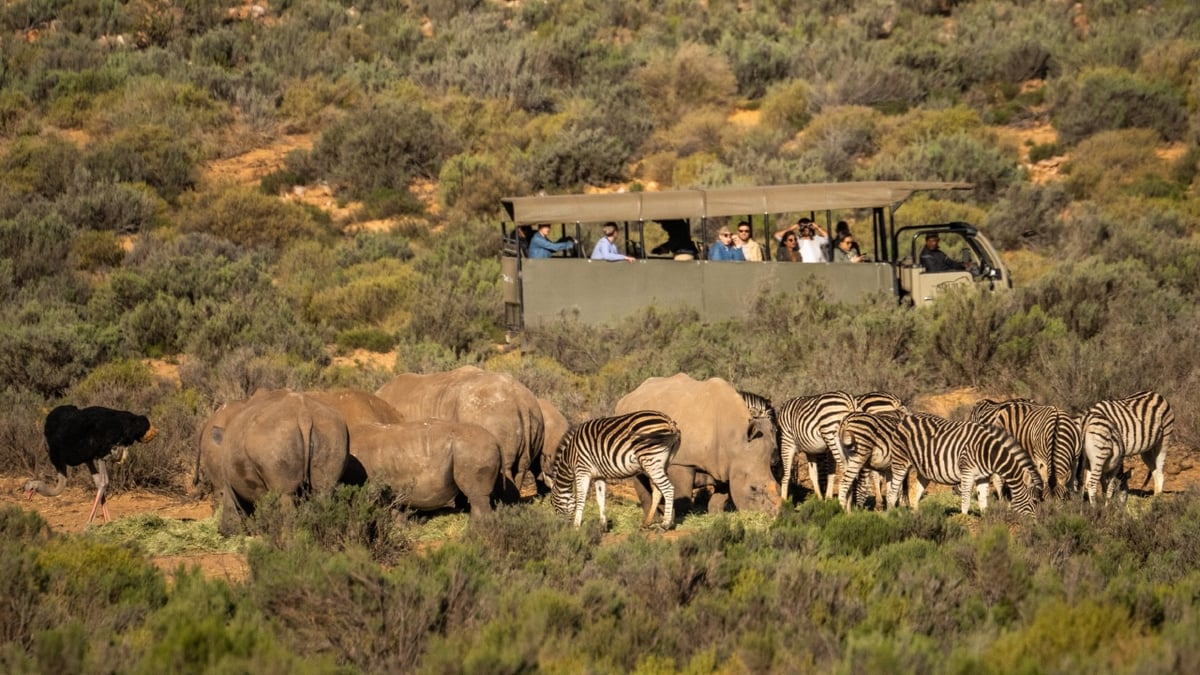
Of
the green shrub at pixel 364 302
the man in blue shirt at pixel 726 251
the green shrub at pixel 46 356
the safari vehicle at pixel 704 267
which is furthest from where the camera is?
the green shrub at pixel 364 302

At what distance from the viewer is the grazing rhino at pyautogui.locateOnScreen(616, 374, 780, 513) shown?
13.1 m

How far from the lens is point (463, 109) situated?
35250 mm

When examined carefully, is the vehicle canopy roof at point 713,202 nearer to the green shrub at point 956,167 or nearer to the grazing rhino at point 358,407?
the grazing rhino at point 358,407

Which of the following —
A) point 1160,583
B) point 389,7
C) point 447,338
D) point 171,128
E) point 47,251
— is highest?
point 389,7

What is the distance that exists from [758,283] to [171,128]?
59.1ft

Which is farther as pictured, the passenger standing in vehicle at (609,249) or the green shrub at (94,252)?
the green shrub at (94,252)

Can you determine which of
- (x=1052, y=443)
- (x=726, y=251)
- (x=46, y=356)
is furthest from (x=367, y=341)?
(x=1052, y=443)

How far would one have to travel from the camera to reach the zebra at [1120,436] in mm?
13062

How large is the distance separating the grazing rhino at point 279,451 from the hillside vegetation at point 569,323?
144 cm

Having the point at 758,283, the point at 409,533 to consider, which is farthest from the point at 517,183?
the point at 409,533

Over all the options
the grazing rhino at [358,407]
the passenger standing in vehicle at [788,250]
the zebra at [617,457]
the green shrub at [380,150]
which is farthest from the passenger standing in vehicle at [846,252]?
the green shrub at [380,150]

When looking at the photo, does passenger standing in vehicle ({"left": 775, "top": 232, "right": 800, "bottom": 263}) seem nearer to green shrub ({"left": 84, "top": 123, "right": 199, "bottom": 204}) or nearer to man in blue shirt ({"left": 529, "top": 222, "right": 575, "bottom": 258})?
man in blue shirt ({"left": 529, "top": 222, "right": 575, "bottom": 258})

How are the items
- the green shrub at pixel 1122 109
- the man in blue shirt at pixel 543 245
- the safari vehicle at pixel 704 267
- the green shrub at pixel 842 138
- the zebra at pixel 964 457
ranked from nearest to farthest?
the zebra at pixel 964 457 < the safari vehicle at pixel 704 267 < the man in blue shirt at pixel 543 245 < the green shrub at pixel 842 138 < the green shrub at pixel 1122 109

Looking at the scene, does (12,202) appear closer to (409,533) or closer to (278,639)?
(409,533)
